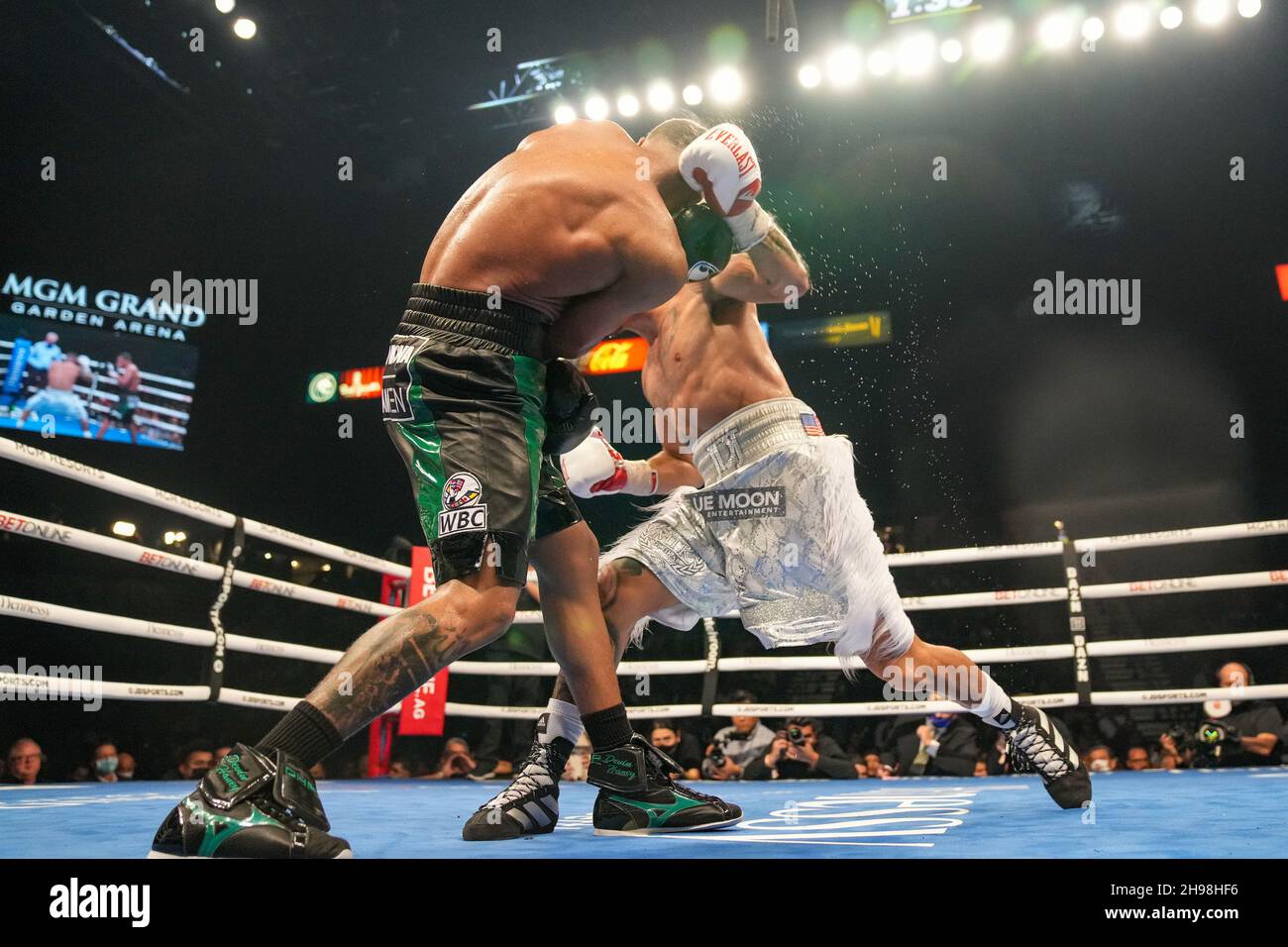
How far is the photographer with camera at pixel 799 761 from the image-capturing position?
13.7 feet

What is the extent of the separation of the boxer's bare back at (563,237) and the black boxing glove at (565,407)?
0.35 feet

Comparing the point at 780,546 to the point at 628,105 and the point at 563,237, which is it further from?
the point at 628,105

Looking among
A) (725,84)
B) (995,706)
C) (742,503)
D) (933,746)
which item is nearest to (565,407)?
(742,503)

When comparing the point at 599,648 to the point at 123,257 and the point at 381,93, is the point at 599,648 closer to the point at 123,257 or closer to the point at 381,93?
the point at 381,93

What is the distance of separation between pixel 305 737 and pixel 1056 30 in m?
6.29

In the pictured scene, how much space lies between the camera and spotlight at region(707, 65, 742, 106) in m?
6.38

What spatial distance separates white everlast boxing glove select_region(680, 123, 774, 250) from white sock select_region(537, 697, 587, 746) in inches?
39.8

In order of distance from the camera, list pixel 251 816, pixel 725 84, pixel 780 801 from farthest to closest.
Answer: pixel 725 84 < pixel 780 801 < pixel 251 816

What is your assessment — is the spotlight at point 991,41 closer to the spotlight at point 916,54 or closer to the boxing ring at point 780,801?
the spotlight at point 916,54

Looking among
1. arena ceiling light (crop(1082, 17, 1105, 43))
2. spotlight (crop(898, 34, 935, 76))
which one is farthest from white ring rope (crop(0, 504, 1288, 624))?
spotlight (crop(898, 34, 935, 76))

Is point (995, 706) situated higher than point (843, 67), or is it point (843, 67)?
point (843, 67)

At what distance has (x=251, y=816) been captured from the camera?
3.56 feet

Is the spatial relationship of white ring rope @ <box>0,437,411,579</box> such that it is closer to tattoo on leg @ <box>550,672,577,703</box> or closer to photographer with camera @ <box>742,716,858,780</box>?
tattoo on leg @ <box>550,672,577,703</box>
